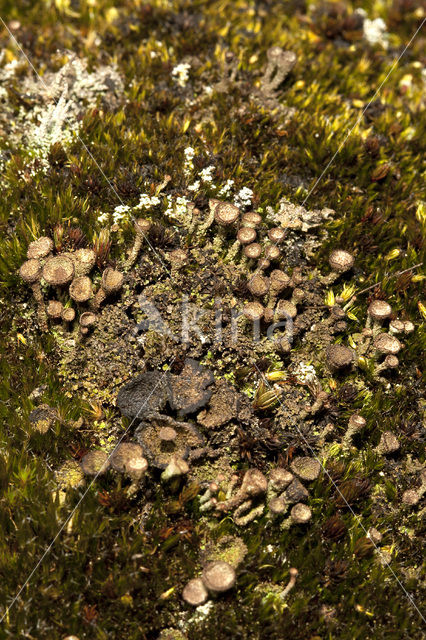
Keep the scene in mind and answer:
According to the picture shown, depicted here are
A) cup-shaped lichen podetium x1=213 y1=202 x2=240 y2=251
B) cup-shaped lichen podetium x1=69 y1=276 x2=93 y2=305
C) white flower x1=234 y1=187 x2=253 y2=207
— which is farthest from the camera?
white flower x1=234 y1=187 x2=253 y2=207

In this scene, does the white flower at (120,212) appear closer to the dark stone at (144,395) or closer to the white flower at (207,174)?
the white flower at (207,174)

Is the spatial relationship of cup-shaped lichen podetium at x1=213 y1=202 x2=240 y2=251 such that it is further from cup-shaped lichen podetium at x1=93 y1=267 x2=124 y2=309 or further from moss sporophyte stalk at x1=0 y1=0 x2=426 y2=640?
cup-shaped lichen podetium at x1=93 y1=267 x2=124 y2=309

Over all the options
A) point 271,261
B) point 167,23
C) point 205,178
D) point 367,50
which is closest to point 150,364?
point 271,261

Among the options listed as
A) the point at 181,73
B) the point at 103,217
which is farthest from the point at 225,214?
the point at 181,73

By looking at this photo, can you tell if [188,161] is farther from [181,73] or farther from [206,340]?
[206,340]

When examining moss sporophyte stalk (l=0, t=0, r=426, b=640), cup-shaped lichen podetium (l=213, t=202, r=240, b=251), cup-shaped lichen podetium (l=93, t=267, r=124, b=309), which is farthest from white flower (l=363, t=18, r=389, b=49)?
cup-shaped lichen podetium (l=93, t=267, r=124, b=309)
